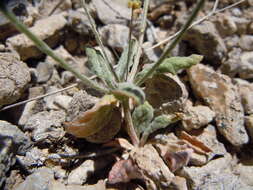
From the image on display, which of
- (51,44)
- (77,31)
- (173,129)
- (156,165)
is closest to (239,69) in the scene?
(173,129)

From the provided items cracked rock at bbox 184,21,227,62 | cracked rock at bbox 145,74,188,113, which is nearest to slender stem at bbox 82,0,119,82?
cracked rock at bbox 145,74,188,113

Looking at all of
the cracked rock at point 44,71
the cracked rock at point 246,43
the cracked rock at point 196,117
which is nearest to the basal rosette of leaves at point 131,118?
the cracked rock at point 196,117

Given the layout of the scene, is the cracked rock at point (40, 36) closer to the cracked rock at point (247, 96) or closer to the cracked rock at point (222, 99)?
the cracked rock at point (222, 99)

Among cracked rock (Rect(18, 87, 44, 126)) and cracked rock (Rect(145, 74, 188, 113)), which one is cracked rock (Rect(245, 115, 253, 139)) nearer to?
cracked rock (Rect(145, 74, 188, 113))

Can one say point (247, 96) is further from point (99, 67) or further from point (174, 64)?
point (99, 67)

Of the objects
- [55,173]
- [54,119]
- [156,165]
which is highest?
[54,119]

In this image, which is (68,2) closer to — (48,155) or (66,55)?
(66,55)
